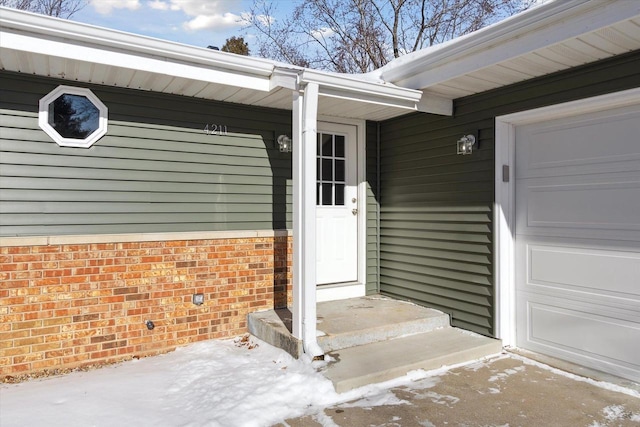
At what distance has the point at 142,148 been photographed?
3912mm

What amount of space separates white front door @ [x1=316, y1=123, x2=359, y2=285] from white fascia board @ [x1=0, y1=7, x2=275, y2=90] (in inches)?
53.8

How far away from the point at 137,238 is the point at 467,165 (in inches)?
122

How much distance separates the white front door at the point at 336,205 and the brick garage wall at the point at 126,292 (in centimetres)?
52

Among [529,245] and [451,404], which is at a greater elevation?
[529,245]

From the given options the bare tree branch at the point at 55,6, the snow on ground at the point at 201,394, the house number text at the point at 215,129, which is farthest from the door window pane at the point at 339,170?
the bare tree branch at the point at 55,6

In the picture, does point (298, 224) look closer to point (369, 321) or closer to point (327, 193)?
point (369, 321)

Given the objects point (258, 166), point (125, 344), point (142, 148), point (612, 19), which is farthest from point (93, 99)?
point (612, 19)

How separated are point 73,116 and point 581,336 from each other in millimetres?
4478

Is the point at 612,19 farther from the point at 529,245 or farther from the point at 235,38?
the point at 235,38

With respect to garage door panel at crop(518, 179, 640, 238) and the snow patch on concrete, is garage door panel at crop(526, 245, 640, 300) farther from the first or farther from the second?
the snow patch on concrete

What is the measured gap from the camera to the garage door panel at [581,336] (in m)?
3.19

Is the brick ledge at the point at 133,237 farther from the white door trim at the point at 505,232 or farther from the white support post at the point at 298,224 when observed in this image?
the white door trim at the point at 505,232

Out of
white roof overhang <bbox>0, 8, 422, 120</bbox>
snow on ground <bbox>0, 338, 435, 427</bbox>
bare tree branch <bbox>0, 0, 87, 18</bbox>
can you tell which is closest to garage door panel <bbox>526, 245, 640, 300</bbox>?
snow on ground <bbox>0, 338, 435, 427</bbox>

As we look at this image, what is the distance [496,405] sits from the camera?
113 inches
